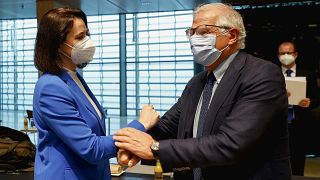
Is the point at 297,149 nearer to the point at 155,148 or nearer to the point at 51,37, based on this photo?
the point at 155,148

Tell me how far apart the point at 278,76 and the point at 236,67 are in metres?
0.15

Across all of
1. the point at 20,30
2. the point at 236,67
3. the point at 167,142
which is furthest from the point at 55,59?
the point at 20,30

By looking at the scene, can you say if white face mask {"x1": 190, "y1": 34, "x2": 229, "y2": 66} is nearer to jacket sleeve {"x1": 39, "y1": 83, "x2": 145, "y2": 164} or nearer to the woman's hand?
the woman's hand

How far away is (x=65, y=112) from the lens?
51.8 inches

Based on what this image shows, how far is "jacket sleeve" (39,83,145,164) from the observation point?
1.30 metres

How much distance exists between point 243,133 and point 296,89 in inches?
101

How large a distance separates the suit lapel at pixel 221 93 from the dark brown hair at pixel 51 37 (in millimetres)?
670

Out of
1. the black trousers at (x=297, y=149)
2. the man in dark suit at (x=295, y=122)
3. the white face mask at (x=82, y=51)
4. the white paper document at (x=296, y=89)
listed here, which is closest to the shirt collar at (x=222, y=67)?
the white face mask at (x=82, y=51)

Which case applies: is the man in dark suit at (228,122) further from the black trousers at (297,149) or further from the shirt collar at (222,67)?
the black trousers at (297,149)

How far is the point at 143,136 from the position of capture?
1310 millimetres

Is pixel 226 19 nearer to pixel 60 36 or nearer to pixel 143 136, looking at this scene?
pixel 143 136

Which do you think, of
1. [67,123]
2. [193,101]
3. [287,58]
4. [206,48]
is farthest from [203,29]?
[287,58]

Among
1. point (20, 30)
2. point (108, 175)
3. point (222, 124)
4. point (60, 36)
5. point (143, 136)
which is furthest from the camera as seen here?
point (20, 30)

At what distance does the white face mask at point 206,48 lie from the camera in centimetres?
138
